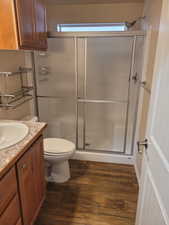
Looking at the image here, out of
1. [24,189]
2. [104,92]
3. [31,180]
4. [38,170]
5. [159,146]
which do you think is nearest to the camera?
[159,146]

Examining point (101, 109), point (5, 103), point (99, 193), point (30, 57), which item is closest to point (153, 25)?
point (101, 109)

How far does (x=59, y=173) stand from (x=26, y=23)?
1.70 meters

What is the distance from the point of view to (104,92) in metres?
2.44

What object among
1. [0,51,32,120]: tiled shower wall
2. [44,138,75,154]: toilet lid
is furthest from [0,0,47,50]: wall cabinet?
[44,138,75,154]: toilet lid

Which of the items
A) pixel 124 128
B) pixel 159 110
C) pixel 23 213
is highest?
pixel 159 110

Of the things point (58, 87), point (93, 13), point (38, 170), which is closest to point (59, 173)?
point (38, 170)

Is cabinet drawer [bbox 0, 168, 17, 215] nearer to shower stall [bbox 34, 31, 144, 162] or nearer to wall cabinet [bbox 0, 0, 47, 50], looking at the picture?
wall cabinet [bbox 0, 0, 47, 50]

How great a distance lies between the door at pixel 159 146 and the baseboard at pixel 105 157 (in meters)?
1.36

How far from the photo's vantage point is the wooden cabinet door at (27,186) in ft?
4.03

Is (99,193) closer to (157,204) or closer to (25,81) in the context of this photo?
(157,204)

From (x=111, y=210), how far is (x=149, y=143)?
3.44 feet

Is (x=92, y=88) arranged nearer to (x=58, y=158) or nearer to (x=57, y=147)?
(x=57, y=147)

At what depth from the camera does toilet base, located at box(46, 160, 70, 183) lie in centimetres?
217

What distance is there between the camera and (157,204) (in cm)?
96
